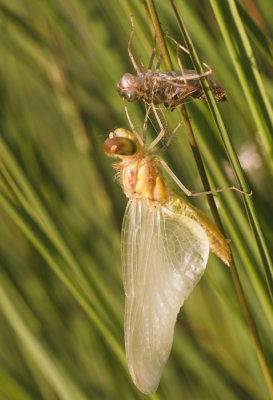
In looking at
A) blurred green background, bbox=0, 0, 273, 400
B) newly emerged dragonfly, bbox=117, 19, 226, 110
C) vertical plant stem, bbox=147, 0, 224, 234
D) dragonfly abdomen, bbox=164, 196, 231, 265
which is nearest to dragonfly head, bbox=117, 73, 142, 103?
newly emerged dragonfly, bbox=117, 19, 226, 110

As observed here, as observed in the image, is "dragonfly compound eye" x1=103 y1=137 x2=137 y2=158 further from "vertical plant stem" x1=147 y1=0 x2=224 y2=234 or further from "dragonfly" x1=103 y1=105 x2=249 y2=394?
"vertical plant stem" x1=147 y1=0 x2=224 y2=234

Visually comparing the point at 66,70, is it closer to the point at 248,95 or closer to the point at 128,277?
the point at 128,277

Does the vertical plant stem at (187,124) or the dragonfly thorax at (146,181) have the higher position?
the vertical plant stem at (187,124)

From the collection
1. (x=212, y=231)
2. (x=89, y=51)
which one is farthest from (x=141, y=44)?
(x=212, y=231)

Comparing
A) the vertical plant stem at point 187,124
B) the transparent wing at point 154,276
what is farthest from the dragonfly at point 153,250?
the vertical plant stem at point 187,124

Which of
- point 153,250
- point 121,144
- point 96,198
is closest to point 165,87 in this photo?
point 121,144

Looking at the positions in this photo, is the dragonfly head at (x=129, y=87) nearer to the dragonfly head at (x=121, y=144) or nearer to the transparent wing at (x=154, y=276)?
the dragonfly head at (x=121, y=144)

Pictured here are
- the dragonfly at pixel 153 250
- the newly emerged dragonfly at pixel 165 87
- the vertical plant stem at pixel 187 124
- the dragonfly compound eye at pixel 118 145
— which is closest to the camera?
the vertical plant stem at pixel 187 124
